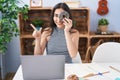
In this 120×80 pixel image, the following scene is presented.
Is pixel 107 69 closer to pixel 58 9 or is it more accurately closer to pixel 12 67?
pixel 58 9

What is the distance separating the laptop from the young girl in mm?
606

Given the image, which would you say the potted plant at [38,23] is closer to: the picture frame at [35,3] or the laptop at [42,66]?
the picture frame at [35,3]

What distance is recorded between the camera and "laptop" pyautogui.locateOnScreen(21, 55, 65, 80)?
1.29 metres

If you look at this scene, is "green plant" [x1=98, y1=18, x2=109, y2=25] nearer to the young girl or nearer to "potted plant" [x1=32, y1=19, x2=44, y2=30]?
"potted plant" [x1=32, y1=19, x2=44, y2=30]

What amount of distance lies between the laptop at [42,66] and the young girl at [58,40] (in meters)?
0.61

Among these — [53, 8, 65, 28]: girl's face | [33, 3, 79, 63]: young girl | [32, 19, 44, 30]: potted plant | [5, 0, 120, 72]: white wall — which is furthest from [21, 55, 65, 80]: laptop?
[5, 0, 120, 72]: white wall

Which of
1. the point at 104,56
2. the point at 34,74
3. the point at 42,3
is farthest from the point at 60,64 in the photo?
the point at 42,3

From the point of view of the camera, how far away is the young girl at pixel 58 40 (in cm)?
193

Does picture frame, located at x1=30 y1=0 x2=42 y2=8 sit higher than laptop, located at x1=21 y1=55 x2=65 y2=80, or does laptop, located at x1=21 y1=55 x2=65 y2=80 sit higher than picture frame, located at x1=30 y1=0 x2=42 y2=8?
picture frame, located at x1=30 y1=0 x2=42 y2=8

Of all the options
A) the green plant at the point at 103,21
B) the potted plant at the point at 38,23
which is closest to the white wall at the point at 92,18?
the green plant at the point at 103,21

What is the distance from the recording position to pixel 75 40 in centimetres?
201

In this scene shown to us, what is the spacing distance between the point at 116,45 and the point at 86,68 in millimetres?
586

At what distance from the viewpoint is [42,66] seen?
129cm

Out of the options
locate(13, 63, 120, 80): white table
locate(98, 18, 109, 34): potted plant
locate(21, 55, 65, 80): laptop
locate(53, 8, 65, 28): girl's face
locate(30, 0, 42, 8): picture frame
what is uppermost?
locate(30, 0, 42, 8): picture frame
